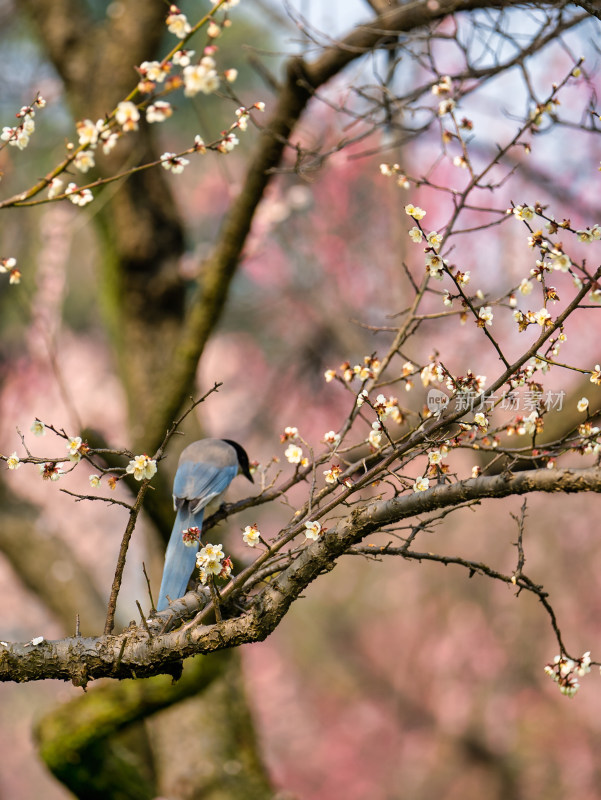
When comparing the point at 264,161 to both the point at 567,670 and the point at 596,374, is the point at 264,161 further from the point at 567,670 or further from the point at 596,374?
the point at 567,670

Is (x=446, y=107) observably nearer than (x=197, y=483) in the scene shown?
No

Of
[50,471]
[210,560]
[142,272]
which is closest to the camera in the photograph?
[210,560]

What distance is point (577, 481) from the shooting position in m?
1.44

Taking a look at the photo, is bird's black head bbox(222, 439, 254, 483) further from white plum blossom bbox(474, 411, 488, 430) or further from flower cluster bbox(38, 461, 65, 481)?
white plum blossom bbox(474, 411, 488, 430)

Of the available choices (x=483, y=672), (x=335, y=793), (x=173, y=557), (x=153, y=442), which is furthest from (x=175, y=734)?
(x=335, y=793)

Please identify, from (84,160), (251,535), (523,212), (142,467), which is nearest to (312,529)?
(251,535)

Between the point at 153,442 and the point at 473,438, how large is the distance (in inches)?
71.6

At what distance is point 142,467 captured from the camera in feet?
5.28

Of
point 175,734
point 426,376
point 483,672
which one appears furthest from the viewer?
point 483,672

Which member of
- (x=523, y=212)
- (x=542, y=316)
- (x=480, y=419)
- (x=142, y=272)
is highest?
(x=142, y=272)

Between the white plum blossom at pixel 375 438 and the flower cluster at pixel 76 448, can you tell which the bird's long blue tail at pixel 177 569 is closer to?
the flower cluster at pixel 76 448

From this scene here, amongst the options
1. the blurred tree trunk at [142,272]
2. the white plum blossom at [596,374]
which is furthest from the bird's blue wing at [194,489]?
the blurred tree trunk at [142,272]

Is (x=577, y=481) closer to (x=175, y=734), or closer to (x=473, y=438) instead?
(x=473, y=438)

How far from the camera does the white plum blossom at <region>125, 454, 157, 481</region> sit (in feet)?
5.23
